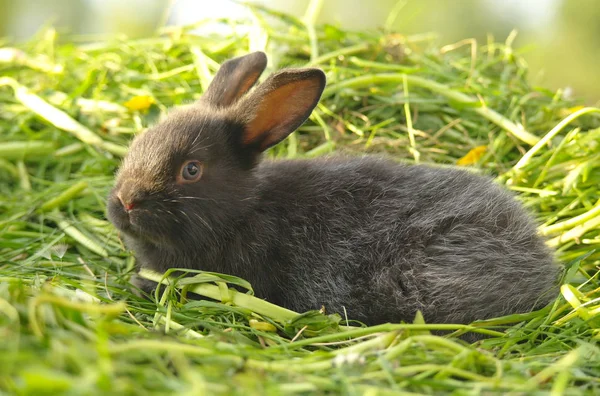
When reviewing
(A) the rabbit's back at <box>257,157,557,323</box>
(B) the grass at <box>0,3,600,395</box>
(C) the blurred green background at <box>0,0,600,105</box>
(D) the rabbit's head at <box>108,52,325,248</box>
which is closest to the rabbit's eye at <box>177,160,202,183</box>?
(D) the rabbit's head at <box>108,52,325,248</box>

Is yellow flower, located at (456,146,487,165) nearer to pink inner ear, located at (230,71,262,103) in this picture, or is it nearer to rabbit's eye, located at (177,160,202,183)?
pink inner ear, located at (230,71,262,103)

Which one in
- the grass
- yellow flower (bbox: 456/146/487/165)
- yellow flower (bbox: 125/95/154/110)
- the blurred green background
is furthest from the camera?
the blurred green background

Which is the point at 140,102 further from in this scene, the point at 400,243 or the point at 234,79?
the point at 400,243

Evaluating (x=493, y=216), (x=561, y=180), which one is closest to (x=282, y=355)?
(x=493, y=216)

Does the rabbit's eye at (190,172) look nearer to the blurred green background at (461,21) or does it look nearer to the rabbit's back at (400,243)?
the rabbit's back at (400,243)

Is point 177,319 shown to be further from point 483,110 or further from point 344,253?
point 483,110

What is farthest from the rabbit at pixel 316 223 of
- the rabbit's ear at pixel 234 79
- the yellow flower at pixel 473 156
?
the yellow flower at pixel 473 156
